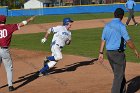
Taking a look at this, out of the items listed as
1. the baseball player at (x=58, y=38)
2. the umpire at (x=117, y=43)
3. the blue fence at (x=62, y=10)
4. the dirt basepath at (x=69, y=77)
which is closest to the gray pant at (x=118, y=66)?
the umpire at (x=117, y=43)

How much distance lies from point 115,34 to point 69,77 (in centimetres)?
378

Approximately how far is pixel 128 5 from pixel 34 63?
1363 cm

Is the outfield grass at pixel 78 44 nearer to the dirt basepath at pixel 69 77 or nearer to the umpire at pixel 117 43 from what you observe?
the dirt basepath at pixel 69 77

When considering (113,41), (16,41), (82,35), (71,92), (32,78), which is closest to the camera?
(113,41)

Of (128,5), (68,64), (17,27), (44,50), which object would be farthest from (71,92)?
(128,5)

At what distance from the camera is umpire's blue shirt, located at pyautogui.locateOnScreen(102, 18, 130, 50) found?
838cm

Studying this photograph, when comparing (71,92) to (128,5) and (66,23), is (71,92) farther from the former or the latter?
(128,5)

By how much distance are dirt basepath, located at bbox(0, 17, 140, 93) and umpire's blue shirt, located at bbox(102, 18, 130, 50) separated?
6.02ft

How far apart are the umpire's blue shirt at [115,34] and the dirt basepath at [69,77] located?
183 cm

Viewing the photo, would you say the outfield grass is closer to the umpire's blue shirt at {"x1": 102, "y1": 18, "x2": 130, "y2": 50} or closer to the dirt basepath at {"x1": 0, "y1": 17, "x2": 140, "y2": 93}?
the dirt basepath at {"x1": 0, "y1": 17, "x2": 140, "y2": 93}

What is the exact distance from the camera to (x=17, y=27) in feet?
33.1

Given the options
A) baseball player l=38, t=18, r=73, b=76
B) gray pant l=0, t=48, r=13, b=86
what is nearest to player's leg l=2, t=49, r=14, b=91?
gray pant l=0, t=48, r=13, b=86

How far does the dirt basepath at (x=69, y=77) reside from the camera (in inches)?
410

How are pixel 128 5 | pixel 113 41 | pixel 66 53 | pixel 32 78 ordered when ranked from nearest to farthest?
1. pixel 113 41
2. pixel 32 78
3. pixel 66 53
4. pixel 128 5
